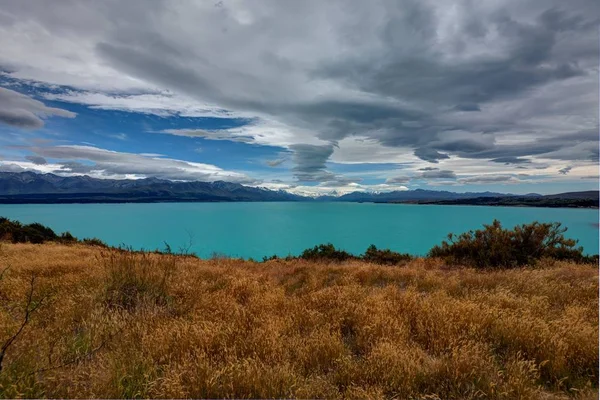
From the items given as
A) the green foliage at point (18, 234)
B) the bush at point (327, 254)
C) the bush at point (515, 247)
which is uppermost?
the bush at point (515, 247)

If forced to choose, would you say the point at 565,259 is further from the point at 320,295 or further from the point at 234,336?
the point at 234,336

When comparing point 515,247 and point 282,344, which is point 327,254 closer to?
point 515,247

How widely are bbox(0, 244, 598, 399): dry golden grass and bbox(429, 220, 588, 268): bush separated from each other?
7.81m

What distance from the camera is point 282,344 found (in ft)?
13.7

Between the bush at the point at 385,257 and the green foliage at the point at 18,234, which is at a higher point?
the green foliage at the point at 18,234

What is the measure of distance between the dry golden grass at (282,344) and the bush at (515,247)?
308 inches

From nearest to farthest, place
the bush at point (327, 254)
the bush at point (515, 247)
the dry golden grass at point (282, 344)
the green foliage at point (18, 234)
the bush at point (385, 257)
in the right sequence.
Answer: the dry golden grass at point (282, 344) → the bush at point (515, 247) → the bush at point (385, 257) → the bush at point (327, 254) → the green foliage at point (18, 234)

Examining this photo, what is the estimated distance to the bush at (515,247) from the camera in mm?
14570

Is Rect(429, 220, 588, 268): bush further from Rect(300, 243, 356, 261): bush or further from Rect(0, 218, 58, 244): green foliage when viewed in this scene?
Rect(0, 218, 58, 244): green foliage

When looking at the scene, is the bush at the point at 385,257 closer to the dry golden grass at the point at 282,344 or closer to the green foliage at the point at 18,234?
the dry golden grass at the point at 282,344

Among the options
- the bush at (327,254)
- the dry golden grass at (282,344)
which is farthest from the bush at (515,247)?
the dry golden grass at (282,344)

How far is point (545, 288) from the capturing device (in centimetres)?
775

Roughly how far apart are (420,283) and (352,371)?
20.4 feet

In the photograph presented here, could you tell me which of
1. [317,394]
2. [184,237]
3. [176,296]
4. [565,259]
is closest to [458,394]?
[317,394]
